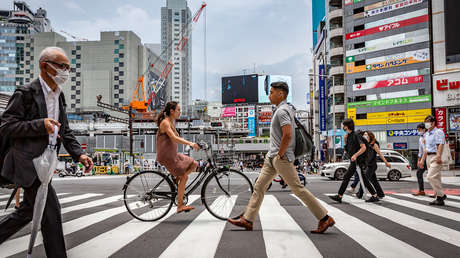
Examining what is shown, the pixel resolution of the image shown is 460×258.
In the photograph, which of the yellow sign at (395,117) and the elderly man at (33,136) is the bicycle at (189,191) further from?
the yellow sign at (395,117)

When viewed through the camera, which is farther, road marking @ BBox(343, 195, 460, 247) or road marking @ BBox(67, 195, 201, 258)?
road marking @ BBox(343, 195, 460, 247)

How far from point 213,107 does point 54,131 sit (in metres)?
176

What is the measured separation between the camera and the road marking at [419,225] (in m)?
3.78

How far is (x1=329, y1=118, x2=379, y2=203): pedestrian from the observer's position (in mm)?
6969

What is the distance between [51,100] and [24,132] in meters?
0.35

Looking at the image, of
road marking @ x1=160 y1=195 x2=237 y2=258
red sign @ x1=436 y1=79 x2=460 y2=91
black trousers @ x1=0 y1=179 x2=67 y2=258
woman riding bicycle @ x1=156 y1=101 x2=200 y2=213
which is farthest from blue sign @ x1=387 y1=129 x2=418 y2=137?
black trousers @ x1=0 y1=179 x2=67 y2=258

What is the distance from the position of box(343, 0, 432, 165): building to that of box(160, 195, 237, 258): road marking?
37276 mm

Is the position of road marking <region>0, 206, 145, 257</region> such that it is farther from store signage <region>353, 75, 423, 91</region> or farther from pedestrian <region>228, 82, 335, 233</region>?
store signage <region>353, 75, 423, 91</region>

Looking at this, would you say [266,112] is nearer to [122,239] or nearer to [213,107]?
[213,107]

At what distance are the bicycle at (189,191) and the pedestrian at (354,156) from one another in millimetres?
2893

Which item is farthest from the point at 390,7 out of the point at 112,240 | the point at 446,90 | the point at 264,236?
the point at 112,240

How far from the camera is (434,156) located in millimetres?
6832

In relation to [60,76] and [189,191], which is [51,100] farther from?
[189,191]

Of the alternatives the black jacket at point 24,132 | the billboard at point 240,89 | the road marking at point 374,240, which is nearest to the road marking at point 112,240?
the black jacket at point 24,132
